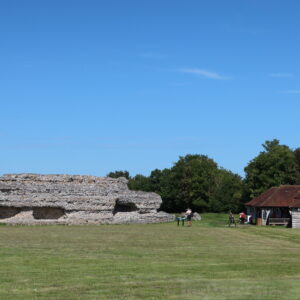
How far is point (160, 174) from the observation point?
301 feet

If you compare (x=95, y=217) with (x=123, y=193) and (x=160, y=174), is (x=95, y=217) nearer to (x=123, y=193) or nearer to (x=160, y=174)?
(x=123, y=193)

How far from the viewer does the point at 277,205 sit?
43812 millimetres

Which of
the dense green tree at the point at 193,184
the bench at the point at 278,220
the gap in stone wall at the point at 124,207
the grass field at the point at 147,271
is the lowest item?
the grass field at the point at 147,271

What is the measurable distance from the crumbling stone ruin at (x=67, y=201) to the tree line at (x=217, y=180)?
21.1m

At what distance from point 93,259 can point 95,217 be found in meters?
24.6

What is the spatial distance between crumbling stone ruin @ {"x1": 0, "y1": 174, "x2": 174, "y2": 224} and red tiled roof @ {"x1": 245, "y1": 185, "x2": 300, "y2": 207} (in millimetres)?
8426

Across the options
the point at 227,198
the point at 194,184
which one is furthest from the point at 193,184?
the point at 227,198

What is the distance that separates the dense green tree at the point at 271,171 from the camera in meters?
61.4

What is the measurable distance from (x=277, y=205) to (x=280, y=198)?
1320mm

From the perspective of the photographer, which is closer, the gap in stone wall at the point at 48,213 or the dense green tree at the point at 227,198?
the gap in stone wall at the point at 48,213

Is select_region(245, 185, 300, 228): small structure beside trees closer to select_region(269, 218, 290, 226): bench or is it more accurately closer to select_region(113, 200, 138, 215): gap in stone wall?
select_region(269, 218, 290, 226): bench

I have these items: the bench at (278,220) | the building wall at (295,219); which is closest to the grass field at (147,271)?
the building wall at (295,219)

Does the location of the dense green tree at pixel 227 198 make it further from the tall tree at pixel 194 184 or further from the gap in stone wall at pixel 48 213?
the gap in stone wall at pixel 48 213

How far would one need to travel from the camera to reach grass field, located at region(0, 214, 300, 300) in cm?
1160
